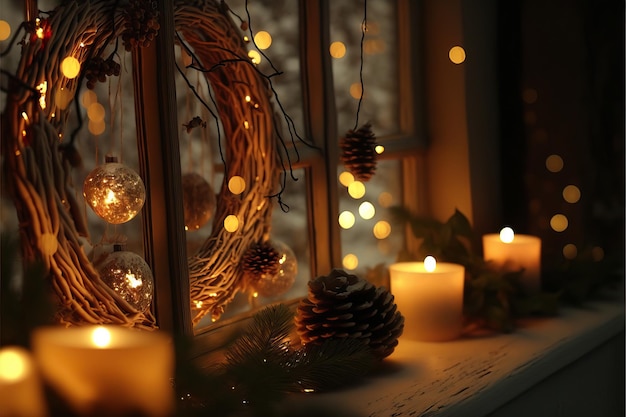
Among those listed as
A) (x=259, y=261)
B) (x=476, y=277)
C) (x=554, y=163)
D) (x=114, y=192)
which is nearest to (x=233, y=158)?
(x=259, y=261)

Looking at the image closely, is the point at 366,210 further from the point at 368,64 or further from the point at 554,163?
the point at 554,163

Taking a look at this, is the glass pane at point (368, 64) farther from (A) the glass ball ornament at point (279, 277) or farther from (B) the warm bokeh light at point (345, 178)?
(A) the glass ball ornament at point (279, 277)

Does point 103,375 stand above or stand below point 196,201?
below

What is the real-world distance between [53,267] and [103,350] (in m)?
0.25

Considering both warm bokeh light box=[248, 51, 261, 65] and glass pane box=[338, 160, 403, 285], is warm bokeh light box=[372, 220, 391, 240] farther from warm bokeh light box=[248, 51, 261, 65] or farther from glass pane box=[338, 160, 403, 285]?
warm bokeh light box=[248, 51, 261, 65]

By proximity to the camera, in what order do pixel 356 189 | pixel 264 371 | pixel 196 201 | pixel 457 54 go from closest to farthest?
pixel 264 371
pixel 196 201
pixel 356 189
pixel 457 54

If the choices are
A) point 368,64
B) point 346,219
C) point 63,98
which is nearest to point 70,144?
point 63,98

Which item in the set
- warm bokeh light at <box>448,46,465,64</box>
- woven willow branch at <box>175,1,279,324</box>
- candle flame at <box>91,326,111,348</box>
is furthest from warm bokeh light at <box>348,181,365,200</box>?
candle flame at <box>91,326,111,348</box>

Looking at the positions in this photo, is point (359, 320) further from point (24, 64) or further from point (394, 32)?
point (394, 32)

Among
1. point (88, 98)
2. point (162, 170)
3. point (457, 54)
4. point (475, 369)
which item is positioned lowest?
point (475, 369)

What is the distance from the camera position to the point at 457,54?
1.42m

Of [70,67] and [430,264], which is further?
[430,264]

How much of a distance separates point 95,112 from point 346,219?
0.51 meters

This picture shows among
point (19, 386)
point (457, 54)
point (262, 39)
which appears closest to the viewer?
point (19, 386)
